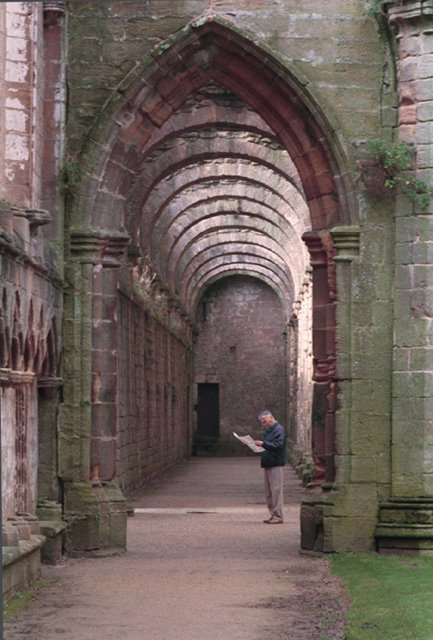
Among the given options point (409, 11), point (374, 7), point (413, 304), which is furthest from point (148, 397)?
point (409, 11)

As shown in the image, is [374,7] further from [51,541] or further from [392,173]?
[51,541]

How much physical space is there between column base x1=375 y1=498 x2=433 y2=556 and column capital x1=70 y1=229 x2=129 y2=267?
132 inches

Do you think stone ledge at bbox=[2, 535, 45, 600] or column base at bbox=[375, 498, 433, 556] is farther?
column base at bbox=[375, 498, 433, 556]

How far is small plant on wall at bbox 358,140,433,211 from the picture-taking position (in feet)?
35.7

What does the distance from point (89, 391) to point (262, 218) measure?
50.0ft

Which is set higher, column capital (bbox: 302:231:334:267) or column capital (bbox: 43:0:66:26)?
column capital (bbox: 43:0:66:26)

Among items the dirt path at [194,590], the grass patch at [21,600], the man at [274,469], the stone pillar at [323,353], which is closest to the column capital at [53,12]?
the stone pillar at [323,353]

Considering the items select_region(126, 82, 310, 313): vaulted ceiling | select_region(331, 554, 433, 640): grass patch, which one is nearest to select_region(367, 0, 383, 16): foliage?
select_region(126, 82, 310, 313): vaulted ceiling

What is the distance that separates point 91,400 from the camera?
447 inches

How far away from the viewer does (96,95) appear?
1138 centimetres

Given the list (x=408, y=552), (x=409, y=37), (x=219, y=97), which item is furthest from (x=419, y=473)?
(x=219, y=97)

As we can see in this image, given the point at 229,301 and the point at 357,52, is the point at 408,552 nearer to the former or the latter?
the point at 357,52

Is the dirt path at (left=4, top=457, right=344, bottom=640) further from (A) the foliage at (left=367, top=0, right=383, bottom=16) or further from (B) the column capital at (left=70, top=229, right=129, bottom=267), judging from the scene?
(A) the foliage at (left=367, top=0, right=383, bottom=16)

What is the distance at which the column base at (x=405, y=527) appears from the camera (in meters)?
10.5
